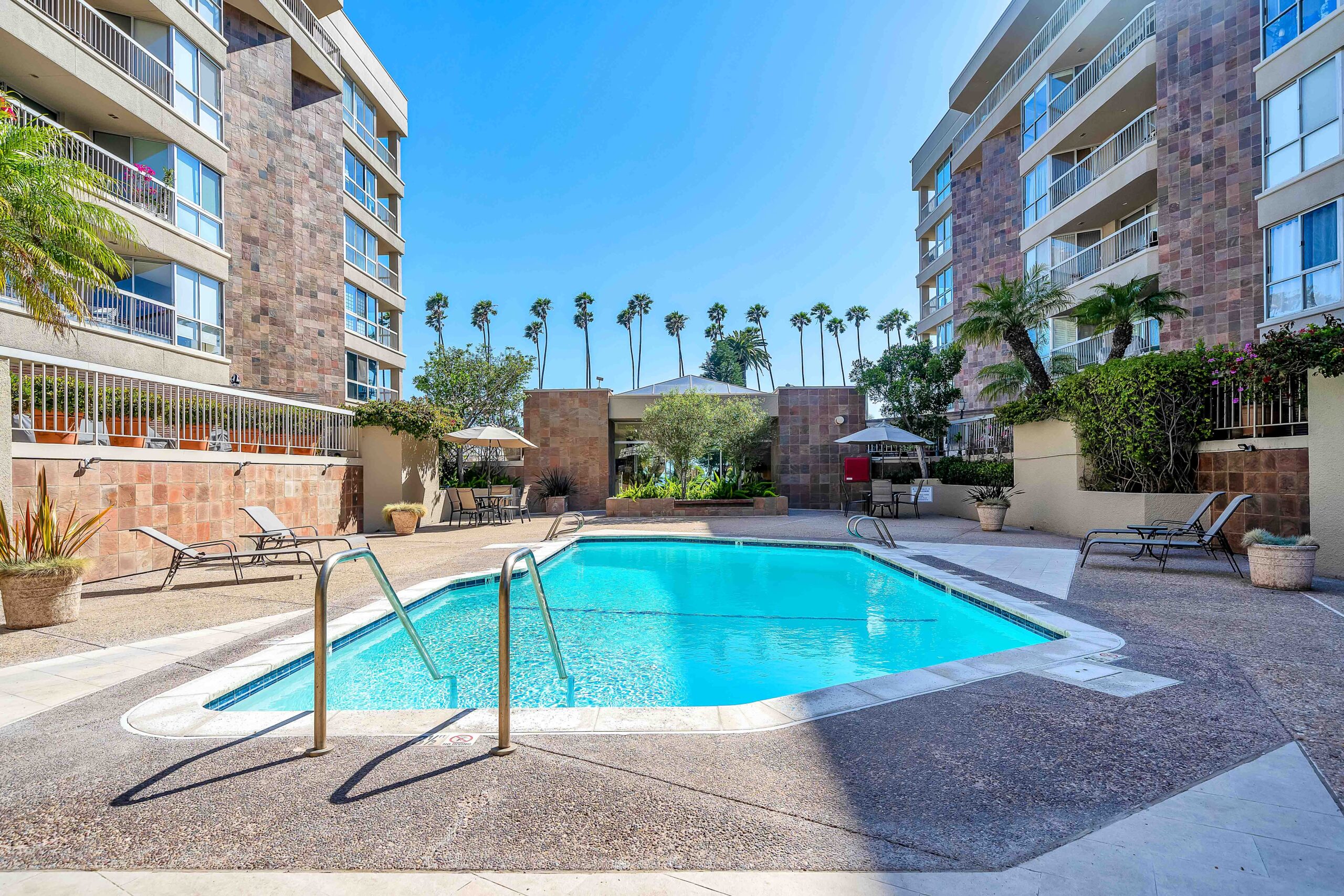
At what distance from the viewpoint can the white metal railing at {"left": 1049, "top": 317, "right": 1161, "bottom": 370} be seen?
1641cm

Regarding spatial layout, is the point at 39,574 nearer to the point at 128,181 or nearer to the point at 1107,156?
the point at 128,181

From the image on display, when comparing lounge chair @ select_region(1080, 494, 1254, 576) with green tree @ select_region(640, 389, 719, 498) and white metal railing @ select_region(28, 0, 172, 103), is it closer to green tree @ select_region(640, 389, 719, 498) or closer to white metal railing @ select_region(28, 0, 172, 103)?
green tree @ select_region(640, 389, 719, 498)

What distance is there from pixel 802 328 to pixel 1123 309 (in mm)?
57403

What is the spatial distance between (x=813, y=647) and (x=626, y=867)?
14.4 ft

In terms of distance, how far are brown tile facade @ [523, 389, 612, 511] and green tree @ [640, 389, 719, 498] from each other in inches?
104

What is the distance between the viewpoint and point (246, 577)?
8367 millimetres

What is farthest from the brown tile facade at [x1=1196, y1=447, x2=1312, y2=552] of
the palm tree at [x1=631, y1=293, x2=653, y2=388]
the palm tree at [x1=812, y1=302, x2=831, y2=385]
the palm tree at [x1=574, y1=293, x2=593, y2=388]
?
the palm tree at [x1=812, y1=302, x2=831, y2=385]

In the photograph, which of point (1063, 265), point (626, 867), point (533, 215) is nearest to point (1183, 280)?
point (1063, 265)

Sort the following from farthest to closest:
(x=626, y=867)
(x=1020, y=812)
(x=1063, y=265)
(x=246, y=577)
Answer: (x=1063, y=265), (x=246, y=577), (x=1020, y=812), (x=626, y=867)

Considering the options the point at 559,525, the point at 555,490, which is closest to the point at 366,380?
the point at 555,490

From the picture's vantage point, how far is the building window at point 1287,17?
11727 millimetres

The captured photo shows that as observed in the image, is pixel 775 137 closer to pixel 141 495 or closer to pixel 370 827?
pixel 141 495

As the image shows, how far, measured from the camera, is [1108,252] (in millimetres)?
18016

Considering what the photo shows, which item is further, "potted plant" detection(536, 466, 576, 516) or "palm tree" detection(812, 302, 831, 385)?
"palm tree" detection(812, 302, 831, 385)
